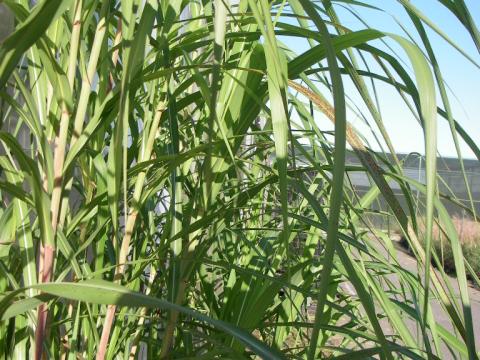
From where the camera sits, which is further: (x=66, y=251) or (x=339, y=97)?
(x=66, y=251)

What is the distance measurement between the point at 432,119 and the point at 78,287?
7.4 inches

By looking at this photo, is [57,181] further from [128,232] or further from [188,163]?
[188,163]

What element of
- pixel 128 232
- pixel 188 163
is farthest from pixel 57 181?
pixel 188 163

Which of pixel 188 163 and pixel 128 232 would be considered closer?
pixel 128 232

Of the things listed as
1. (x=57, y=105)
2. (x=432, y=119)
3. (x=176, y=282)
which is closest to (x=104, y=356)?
(x=176, y=282)

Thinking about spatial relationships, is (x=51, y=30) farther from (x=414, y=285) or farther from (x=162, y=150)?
(x=414, y=285)

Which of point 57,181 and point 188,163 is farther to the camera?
point 188,163

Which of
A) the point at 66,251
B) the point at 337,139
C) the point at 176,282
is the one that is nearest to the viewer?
the point at 337,139

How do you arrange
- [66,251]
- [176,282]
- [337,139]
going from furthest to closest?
1. [176,282]
2. [66,251]
3. [337,139]

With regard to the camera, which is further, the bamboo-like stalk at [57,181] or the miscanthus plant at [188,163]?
the bamboo-like stalk at [57,181]

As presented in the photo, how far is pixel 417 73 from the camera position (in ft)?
0.83

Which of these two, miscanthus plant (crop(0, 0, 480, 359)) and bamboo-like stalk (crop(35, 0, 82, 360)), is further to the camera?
bamboo-like stalk (crop(35, 0, 82, 360))

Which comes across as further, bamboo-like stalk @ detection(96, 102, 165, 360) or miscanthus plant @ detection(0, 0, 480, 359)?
bamboo-like stalk @ detection(96, 102, 165, 360)

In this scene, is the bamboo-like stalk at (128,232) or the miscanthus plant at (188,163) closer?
the miscanthus plant at (188,163)
